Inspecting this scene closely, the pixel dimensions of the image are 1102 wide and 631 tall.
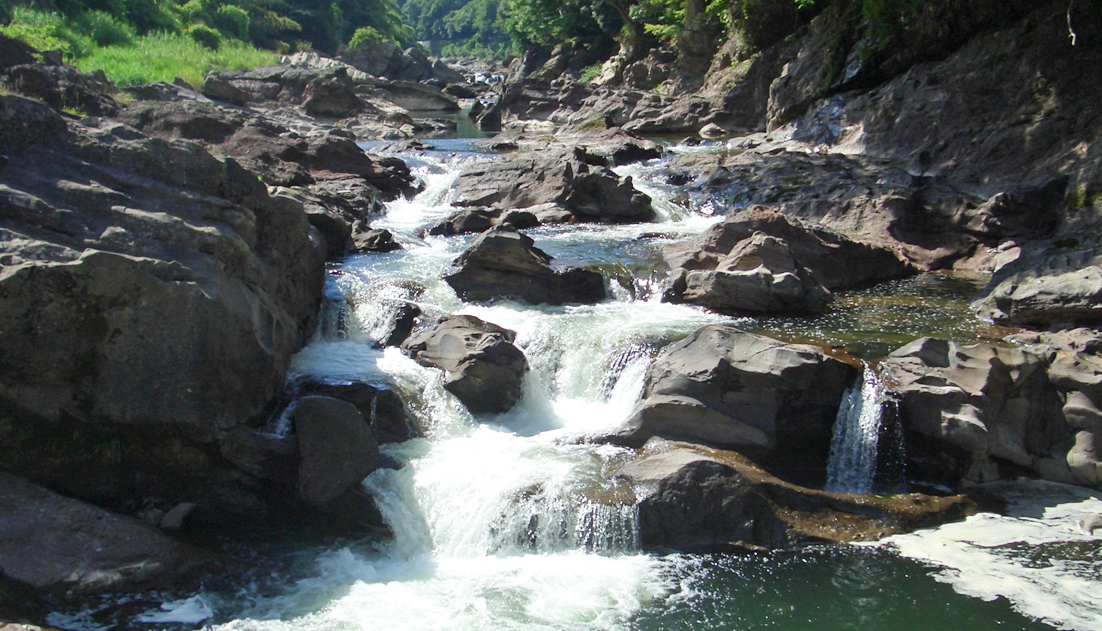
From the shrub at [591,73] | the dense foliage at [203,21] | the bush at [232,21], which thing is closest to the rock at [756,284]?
the dense foliage at [203,21]

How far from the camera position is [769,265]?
1215cm

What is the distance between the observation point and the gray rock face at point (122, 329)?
7.07 meters

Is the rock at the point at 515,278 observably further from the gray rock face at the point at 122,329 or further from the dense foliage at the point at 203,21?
the dense foliage at the point at 203,21

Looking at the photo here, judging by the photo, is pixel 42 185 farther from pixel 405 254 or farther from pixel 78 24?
pixel 78 24

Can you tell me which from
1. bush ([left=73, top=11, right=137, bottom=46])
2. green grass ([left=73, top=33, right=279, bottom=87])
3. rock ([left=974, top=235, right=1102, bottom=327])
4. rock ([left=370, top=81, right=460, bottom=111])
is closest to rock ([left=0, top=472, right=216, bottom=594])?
rock ([left=974, top=235, right=1102, bottom=327])

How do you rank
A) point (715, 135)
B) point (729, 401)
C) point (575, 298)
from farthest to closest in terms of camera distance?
point (715, 135)
point (575, 298)
point (729, 401)

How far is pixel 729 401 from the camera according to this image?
8.95 metres

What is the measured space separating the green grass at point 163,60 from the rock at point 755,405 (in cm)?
1977

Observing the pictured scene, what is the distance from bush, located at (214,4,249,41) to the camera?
2055 inches

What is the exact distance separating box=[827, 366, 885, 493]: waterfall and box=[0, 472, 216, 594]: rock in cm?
614

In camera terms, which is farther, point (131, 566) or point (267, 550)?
point (267, 550)

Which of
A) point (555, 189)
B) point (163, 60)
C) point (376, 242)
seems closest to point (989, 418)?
point (376, 242)

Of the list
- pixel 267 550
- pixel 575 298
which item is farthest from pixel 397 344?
pixel 267 550

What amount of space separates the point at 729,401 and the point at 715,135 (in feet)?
63.1
